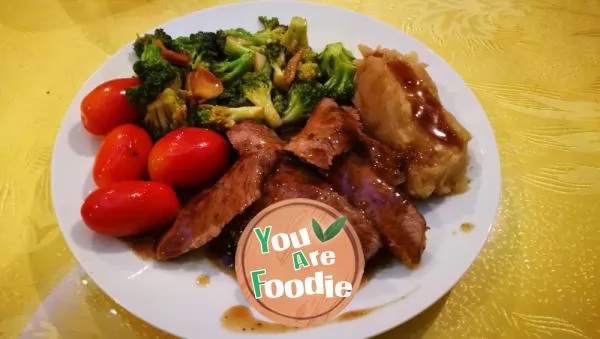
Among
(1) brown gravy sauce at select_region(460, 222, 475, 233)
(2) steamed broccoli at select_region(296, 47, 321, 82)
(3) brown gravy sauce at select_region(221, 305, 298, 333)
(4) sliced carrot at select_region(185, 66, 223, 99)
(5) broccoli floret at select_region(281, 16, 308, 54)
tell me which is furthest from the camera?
(5) broccoli floret at select_region(281, 16, 308, 54)

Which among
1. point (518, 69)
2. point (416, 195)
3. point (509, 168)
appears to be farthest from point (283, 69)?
point (518, 69)

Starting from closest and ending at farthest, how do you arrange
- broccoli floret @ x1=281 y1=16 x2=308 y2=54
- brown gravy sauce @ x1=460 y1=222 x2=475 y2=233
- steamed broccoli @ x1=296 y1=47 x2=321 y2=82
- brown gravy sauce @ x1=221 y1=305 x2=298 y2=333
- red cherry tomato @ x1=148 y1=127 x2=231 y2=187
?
brown gravy sauce @ x1=221 y1=305 x2=298 y2=333
brown gravy sauce @ x1=460 y1=222 x2=475 y2=233
red cherry tomato @ x1=148 y1=127 x2=231 y2=187
steamed broccoli @ x1=296 y1=47 x2=321 y2=82
broccoli floret @ x1=281 y1=16 x2=308 y2=54

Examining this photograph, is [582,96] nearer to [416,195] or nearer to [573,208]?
[573,208]

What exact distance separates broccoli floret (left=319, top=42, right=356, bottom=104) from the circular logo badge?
30.9 inches

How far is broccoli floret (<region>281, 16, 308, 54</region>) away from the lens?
2.83 meters

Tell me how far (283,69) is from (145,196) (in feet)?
A: 3.70

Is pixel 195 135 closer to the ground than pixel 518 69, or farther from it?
farther from it

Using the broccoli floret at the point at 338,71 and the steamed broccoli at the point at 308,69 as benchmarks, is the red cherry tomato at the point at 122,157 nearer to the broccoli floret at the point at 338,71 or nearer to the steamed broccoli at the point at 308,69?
the steamed broccoli at the point at 308,69

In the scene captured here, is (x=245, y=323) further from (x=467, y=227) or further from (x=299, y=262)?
(x=467, y=227)

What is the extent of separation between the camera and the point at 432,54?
2836 mm

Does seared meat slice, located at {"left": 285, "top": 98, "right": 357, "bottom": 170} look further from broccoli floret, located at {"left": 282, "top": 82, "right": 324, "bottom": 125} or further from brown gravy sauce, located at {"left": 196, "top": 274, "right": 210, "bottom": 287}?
brown gravy sauce, located at {"left": 196, "top": 274, "right": 210, "bottom": 287}

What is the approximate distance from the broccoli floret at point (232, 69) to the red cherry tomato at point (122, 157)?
1.93 feet

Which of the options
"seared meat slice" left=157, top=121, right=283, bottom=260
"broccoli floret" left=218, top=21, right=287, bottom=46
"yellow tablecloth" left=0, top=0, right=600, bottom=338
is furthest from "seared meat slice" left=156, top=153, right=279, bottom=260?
"broccoli floret" left=218, top=21, right=287, bottom=46

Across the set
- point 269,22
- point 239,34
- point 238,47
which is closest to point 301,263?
point 238,47
